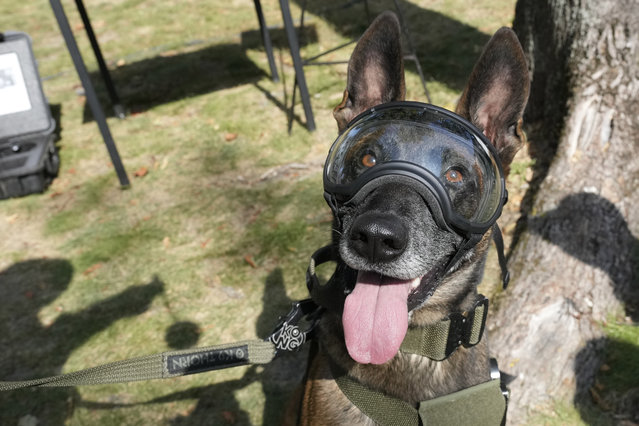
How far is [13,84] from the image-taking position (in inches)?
265

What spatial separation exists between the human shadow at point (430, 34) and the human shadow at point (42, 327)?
478 cm

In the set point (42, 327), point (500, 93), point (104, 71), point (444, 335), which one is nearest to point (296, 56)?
point (104, 71)

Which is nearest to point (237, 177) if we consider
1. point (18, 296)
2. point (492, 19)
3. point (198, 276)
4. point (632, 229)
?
point (198, 276)

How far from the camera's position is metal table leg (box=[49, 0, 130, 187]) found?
18.4 feet

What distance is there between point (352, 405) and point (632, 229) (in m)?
3.06

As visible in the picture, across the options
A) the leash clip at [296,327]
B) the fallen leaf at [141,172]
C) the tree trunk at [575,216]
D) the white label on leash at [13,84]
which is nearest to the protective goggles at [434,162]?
the leash clip at [296,327]

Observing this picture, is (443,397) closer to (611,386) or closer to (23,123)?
(611,386)

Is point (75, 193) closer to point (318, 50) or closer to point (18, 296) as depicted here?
point (18, 296)

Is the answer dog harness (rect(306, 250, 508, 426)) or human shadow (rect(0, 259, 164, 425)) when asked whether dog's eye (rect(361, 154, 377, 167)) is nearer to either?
dog harness (rect(306, 250, 508, 426))

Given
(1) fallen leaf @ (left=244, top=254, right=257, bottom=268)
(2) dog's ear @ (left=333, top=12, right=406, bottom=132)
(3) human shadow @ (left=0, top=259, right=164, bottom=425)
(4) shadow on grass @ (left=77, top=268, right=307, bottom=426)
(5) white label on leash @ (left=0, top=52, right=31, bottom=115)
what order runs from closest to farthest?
(2) dog's ear @ (left=333, top=12, right=406, bottom=132)
(4) shadow on grass @ (left=77, top=268, right=307, bottom=426)
(3) human shadow @ (left=0, top=259, right=164, bottom=425)
(1) fallen leaf @ (left=244, top=254, right=257, bottom=268)
(5) white label on leash @ (left=0, top=52, right=31, bottom=115)

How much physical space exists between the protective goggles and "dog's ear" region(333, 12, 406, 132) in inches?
8.7

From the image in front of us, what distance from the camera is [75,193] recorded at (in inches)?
248

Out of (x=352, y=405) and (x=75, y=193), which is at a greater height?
(x=352, y=405)

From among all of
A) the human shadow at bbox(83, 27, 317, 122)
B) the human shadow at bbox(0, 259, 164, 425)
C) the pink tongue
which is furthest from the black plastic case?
the pink tongue
